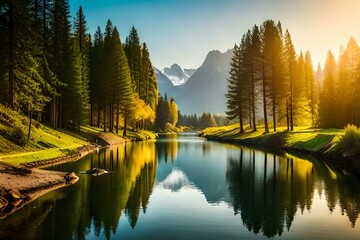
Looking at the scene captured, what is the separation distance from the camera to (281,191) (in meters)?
22.0

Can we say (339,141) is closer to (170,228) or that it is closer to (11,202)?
(170,228)

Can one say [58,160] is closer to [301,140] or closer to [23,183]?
[23,183]

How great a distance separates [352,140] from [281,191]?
14926mm

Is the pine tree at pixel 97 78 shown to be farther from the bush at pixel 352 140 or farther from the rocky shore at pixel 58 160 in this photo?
the bush at pixel 352 140

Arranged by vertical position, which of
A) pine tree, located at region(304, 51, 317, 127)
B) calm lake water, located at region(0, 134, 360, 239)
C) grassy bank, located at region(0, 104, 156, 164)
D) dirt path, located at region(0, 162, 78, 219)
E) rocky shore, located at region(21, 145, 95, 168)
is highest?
pine tree, located at region(304, 51, 317, 127)

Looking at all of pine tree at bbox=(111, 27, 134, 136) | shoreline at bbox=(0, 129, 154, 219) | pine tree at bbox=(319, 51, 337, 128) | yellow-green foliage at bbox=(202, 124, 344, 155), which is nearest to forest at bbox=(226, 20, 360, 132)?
pine tree at bbox=(319, 51, 337, 128)

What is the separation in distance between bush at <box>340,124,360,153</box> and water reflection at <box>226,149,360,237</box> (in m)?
3.03

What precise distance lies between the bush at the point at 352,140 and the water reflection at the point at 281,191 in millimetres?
3033

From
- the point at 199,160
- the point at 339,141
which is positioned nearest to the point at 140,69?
the point at 199,160

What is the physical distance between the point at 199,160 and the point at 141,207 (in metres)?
21.8

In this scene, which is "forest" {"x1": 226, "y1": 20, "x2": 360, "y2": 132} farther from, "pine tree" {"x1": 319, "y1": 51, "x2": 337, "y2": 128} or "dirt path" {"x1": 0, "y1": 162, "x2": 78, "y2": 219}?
"dirt path" {"x1": 0, "y1": 162, "x2": 78, "y2": 219}

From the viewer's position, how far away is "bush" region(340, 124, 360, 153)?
32.4 m

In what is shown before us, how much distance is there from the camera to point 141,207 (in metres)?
18.0

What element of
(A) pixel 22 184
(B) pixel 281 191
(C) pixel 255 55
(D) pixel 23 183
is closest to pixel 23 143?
(D) pixel 23 183
